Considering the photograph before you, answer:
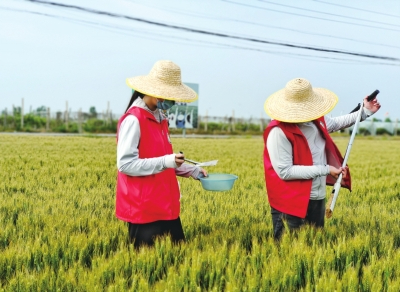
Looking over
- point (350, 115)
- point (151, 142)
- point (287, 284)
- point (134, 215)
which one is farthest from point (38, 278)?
point (350, 115)

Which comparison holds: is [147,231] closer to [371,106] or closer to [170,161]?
[170,161]

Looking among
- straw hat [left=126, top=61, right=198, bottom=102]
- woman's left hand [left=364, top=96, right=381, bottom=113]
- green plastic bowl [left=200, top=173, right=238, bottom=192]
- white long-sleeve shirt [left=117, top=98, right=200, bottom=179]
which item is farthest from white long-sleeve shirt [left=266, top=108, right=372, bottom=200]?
white long-sleeve shirt [left=117, top=98, right=200, bottom=179]

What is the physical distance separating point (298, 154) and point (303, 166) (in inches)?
4.5

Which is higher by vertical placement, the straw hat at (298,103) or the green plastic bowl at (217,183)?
the straw hat at (298,103)

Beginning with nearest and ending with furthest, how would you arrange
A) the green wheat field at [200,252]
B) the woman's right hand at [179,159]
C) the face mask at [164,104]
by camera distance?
1. the green wheat field at [200,252]
2. the woman's right hand at [179,159]
3. the face mask at [164,104]

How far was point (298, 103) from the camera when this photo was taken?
111 inches

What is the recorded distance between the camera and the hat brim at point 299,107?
8.95 feet

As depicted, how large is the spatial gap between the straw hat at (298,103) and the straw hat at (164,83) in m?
0.54

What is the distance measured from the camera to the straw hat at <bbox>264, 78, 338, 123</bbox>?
2736 millimetres

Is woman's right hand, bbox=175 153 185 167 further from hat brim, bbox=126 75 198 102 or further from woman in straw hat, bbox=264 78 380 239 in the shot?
woman in straw hat, bbox=264 78 380 239

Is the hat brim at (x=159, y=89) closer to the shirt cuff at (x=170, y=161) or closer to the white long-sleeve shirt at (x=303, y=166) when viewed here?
the shirt cuff at (x=170, y=161)

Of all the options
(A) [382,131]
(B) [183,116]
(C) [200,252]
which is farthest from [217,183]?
(A) [382,131]

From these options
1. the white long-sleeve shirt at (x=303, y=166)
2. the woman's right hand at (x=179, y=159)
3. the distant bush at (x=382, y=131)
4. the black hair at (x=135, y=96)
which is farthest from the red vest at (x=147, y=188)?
the distant bush at (x=382, y=131)

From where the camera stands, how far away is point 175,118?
24.0 m
